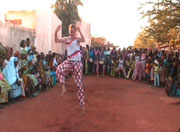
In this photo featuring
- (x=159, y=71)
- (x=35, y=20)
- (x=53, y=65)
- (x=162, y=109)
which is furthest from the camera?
(x=35, y=20)

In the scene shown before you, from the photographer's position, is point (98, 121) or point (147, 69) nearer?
point (98, 121)

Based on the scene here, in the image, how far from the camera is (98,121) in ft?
18.0

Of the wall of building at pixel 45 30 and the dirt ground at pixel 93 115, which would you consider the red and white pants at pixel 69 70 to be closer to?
the dirt ground at pixel 93 115

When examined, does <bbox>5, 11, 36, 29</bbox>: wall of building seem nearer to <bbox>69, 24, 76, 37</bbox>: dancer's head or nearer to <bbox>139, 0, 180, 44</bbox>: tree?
<bbox>139, 0, 180, 44</bbox>: tree

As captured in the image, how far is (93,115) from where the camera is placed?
602 centimetres

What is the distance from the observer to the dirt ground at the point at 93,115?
5.05m

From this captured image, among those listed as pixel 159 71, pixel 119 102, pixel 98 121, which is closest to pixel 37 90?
pixel 119 102

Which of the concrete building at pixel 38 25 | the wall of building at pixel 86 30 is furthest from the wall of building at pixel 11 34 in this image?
the wall of building at pixel 86 30

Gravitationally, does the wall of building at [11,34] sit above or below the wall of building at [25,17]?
below

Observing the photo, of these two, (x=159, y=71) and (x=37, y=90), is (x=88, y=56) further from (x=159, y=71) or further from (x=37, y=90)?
(x=37, y=90)

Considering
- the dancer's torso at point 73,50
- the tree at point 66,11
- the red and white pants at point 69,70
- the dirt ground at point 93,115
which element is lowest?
the dirt ground at point 93,115

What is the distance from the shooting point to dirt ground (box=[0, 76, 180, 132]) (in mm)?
5047

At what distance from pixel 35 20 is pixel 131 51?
6524mm

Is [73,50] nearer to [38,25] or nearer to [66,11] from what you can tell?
[38,25]
